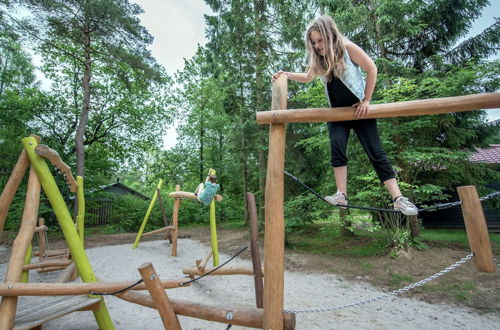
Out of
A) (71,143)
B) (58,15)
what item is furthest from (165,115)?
(58,15)

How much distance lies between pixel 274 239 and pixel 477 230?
147cm

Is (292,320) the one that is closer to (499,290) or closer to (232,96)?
(499,290)

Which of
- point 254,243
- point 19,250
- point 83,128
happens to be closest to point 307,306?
point 254,243

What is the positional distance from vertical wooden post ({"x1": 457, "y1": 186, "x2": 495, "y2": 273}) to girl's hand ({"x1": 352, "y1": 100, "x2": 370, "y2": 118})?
35.4 inches

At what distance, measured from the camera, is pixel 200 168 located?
17.5m

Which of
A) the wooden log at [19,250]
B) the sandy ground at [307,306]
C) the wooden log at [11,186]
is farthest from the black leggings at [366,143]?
the wooden log at [11,186]

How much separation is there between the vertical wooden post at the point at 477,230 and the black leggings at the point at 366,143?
0.51 meters

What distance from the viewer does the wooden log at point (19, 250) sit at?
2.28 m

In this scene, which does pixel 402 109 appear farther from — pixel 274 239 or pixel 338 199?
pixel 274 239

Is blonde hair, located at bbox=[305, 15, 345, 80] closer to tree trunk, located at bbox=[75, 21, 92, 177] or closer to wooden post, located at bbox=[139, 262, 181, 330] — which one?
wooden post, located at bbox=[139, 262, 181, 330]

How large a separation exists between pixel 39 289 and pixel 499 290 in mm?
6333

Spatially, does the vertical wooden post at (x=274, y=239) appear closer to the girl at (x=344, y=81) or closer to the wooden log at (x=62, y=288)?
the girl at (x=344, y=81)

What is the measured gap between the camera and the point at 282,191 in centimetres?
195

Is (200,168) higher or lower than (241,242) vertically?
higher
